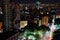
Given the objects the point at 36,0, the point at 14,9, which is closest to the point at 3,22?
the point at 14,9

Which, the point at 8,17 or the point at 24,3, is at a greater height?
the point at 24,3

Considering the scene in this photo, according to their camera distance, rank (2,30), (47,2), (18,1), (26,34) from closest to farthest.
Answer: (26,34)
(2,30)
(18,1)
(47,2)

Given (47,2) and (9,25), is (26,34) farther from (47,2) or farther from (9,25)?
(47,2)

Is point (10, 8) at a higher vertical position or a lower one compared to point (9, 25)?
higher

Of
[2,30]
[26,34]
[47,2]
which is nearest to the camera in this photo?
[26,34]

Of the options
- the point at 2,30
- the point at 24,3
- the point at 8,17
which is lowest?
the point at 2,30

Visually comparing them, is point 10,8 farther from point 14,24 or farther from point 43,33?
point 43,33

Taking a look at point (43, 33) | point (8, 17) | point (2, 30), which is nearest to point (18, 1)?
point (8, 17)

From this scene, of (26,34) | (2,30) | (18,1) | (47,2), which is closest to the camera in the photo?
(26,34)

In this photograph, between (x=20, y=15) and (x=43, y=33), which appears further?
(x=20, y=15)
